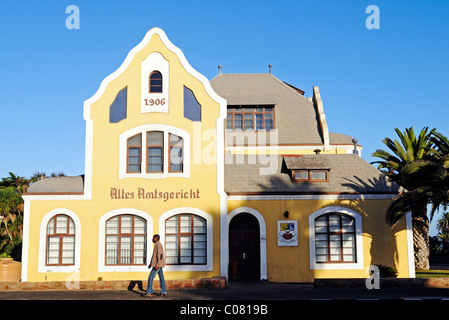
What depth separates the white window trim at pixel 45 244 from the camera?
870 inches

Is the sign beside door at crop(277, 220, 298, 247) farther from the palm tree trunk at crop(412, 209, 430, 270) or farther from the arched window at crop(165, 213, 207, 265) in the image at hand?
the palm tree trunk at crop(412, 209, 430, 270)

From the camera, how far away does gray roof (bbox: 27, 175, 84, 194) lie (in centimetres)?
2264

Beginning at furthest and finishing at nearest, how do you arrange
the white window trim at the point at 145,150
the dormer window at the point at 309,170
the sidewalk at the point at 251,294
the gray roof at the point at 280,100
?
the gray roof at the point at 280,100
the dormer window at the point at 309,170
the white window trim at the point at 145,150
the sidewalk at the point at 251,294

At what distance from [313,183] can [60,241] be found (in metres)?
11.5

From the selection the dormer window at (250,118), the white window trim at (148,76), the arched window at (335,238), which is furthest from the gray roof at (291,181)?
the dormer window at (250,118)

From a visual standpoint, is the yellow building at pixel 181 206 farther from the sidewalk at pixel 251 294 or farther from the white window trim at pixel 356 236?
the sidewalk at pixel 251 294

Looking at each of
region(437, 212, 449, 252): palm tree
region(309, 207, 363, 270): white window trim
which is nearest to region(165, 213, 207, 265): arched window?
region(309, 207, 363, 270): white window trim

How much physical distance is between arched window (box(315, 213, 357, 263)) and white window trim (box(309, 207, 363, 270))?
172 millimetres

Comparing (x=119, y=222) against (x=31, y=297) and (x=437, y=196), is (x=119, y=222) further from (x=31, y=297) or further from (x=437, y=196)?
(x=437, y=196)

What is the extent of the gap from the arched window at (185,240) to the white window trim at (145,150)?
1.89 m

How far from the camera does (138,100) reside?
23.0 metres

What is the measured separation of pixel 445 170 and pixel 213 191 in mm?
9444

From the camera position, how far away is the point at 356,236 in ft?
75.7
